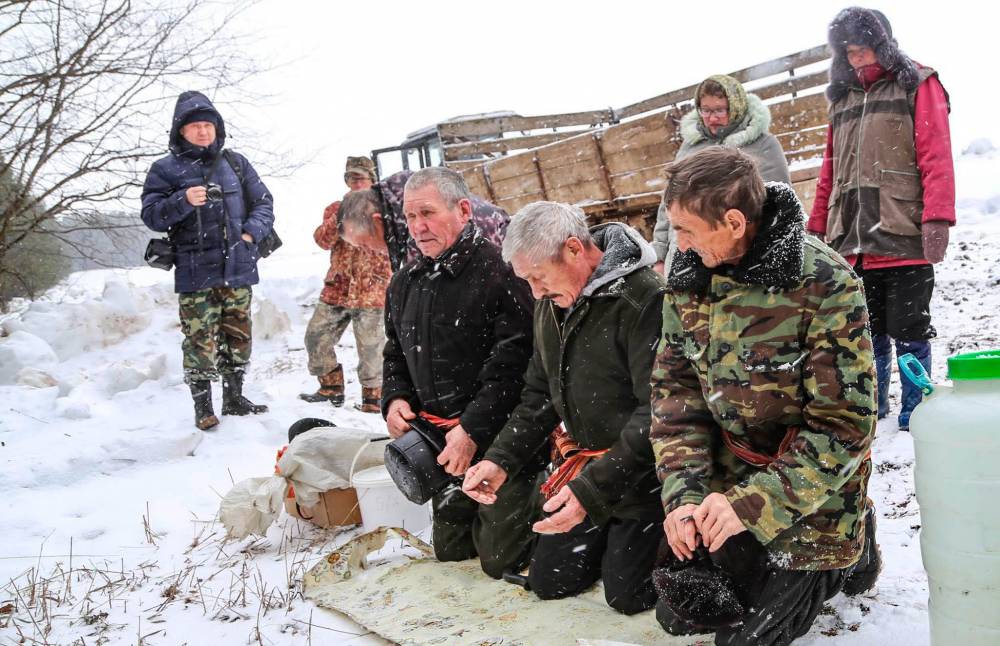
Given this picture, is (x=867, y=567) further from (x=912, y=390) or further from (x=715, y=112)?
(x=715, y=112)

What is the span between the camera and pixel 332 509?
12.1 feet

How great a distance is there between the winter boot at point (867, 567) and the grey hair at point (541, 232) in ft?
3.95

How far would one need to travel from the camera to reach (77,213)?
A: 26.3 feet

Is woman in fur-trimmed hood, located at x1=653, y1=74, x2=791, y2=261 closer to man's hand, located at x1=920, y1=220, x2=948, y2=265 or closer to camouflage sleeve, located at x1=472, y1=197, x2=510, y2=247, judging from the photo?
man's hand, located at x1=920, y1=220, x2=948, y2=265

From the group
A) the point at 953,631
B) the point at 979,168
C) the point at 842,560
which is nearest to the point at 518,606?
the point at 842,560

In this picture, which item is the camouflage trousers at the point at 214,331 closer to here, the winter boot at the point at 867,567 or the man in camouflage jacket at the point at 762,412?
the man in camouflage jacket at the point at 762,412

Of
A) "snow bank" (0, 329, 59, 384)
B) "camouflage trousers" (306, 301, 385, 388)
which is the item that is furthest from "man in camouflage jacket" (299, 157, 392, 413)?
"snow bank" (0, 329, 59, 384)

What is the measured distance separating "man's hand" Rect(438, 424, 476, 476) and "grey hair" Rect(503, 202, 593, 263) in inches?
30.8

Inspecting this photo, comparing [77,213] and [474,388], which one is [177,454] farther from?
Answer: [77,213]

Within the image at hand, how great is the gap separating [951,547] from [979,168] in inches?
486

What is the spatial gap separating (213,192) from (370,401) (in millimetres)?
1921

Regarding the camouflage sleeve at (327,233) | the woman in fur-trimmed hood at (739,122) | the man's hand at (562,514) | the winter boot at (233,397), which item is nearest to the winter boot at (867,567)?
the man's hand at (562,514)

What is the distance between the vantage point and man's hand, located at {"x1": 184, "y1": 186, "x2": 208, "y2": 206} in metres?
4.99

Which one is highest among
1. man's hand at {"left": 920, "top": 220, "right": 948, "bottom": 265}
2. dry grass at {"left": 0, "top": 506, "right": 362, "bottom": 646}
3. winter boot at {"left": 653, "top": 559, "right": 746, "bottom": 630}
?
man's hand at {"left": 920, "top": 220, "right": 948, "bottom": 265}
